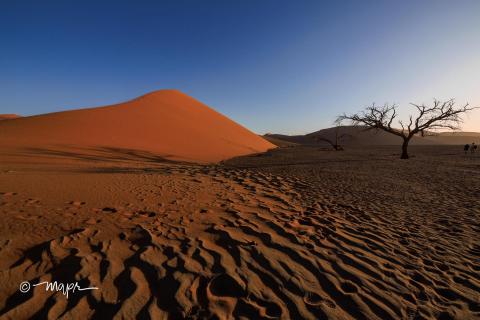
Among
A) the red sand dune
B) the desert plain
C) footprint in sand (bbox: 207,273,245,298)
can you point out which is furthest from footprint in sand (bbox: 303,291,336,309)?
the red sand dune

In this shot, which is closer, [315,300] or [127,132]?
[315,300]

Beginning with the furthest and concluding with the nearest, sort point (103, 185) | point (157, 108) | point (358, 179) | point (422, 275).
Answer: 1. point (157, 108)
2. point (358, 179)
3. point (103, 185)
4. point (422, 275)

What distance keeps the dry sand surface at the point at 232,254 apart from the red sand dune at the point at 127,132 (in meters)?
11.4

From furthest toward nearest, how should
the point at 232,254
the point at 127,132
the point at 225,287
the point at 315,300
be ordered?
the point at 127,132, the point at 232,254, the point at 225,287, the point at 315,300

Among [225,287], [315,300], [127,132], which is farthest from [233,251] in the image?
[127,132]

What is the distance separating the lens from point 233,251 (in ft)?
12.5

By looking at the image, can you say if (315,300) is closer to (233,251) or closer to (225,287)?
(225,287)

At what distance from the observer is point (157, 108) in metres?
34.3

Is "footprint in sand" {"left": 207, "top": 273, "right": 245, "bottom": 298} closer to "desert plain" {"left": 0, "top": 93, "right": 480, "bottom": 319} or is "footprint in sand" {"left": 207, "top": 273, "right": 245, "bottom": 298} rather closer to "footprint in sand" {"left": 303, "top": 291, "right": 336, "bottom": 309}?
"desert plain" {"left": 0, "top": 93, "right": 480, "bottom": 319}

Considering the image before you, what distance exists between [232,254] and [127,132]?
22710 millimetres

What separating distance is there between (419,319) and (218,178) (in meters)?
7.81

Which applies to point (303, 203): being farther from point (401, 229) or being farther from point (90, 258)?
point (90, 258)

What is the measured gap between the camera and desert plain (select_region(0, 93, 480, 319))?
2689 mm

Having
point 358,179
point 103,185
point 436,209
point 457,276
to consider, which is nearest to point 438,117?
point 358,179
